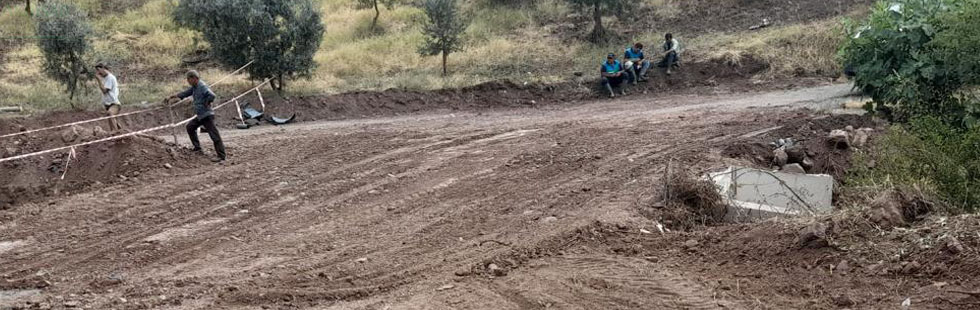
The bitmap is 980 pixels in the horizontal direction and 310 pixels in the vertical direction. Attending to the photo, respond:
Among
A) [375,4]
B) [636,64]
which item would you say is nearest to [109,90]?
[636,64]

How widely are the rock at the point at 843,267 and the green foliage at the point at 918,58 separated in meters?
4.65

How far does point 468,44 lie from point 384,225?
16.2 metres

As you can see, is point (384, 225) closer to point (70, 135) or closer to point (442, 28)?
point (70, 135)

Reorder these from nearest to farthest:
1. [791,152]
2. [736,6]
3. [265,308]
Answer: [265,308], [791,152], [736,6]

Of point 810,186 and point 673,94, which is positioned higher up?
point 810,186

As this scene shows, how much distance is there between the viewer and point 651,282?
6.29 meters

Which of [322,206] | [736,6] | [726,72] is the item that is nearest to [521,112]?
[726,72]

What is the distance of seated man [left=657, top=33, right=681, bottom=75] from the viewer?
770 inches

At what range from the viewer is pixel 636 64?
1897cm

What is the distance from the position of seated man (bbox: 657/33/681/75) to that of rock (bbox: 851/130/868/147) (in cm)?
809

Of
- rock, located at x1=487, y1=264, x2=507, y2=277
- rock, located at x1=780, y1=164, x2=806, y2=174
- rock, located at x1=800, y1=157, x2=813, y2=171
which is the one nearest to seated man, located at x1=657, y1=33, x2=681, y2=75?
rock, located at x1=800, y1=157, x2=813, y2=171

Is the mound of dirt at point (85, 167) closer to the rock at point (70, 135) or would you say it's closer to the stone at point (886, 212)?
the rock at point (70, 135)

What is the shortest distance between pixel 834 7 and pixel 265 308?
2178 centimetres

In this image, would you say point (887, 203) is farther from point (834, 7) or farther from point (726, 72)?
point (834, 7)
